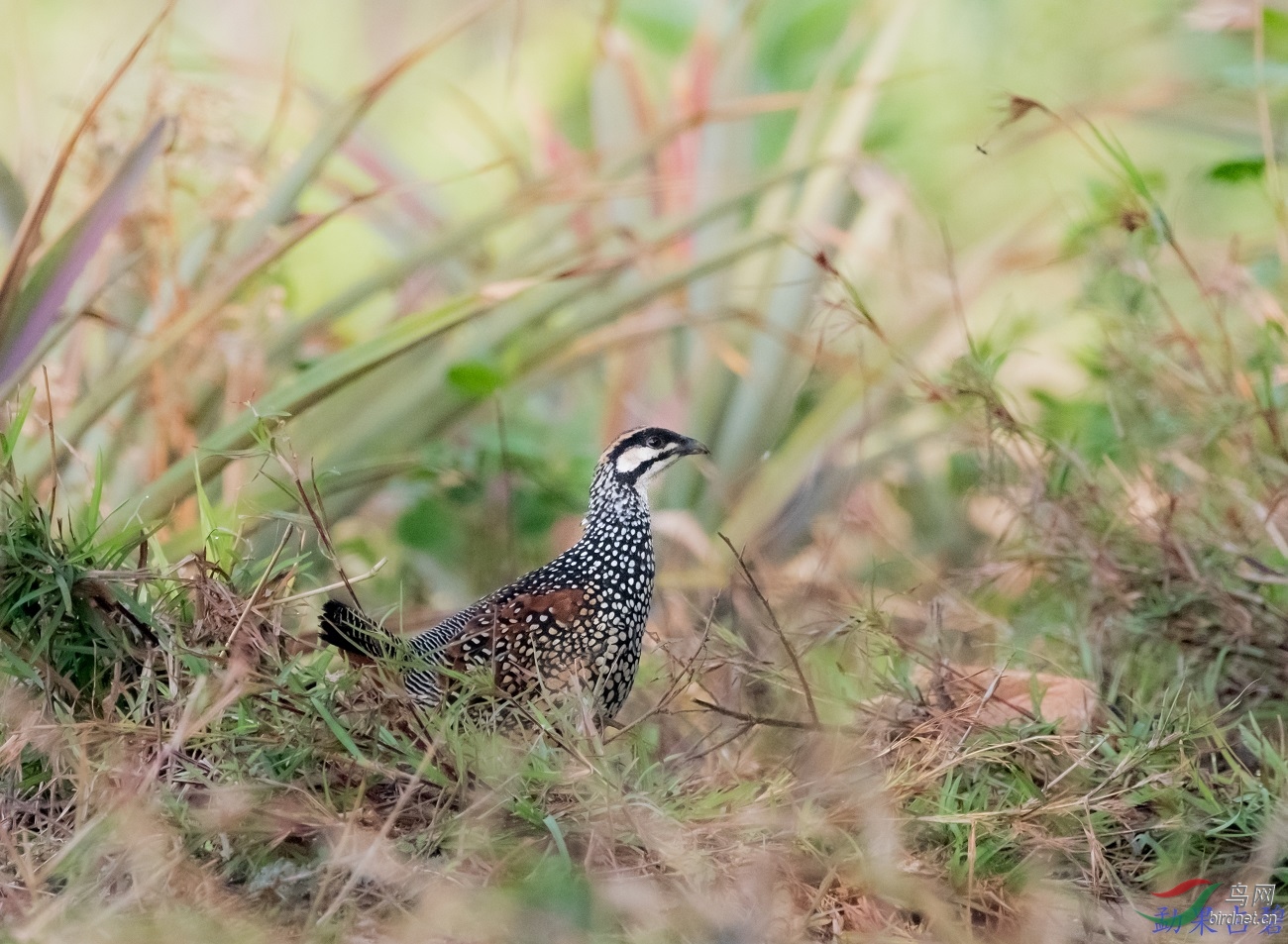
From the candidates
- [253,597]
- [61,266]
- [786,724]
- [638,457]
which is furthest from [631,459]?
[61,266]

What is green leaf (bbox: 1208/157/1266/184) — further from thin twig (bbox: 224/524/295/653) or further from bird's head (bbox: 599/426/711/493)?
thin twig (bbox: 224/524/295/653)

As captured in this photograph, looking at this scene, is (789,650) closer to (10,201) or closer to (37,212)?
(37,212)

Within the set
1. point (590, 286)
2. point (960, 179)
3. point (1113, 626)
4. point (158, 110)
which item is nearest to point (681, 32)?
point (960, 179)

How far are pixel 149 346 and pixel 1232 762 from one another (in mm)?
1748

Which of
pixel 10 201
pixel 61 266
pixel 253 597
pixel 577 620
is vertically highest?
pixel 10 201

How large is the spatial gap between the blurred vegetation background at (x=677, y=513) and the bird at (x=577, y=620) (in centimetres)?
11

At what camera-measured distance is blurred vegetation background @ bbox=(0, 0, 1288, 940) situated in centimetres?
136

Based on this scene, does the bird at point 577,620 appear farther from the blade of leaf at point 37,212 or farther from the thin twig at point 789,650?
the blade of leaf at point 37,212

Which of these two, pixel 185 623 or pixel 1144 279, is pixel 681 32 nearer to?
pixel 1144 279

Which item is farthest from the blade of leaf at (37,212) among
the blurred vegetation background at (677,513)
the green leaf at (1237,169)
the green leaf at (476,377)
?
the green leaf at (1237,169)

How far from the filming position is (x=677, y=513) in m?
2.81

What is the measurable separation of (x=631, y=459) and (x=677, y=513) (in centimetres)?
75

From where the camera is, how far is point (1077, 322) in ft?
13.4

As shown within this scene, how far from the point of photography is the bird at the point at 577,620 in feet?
5.71
